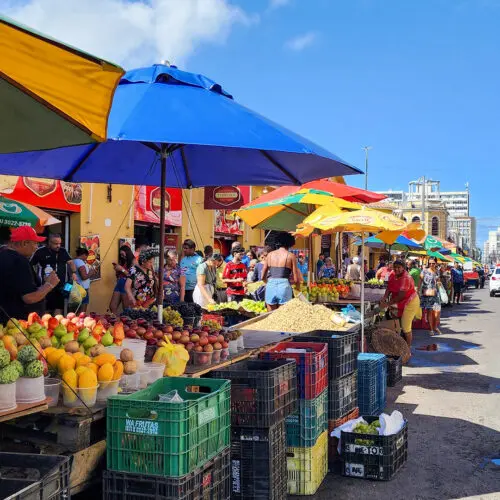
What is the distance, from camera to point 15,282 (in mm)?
5449

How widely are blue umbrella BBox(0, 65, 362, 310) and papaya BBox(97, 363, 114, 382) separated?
1538 millimetres

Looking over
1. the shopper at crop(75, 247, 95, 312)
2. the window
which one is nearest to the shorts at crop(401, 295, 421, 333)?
the shopper at crop(75, 247, 95, 312)

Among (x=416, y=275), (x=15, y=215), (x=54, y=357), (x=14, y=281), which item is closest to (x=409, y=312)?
(x=416, y=275)

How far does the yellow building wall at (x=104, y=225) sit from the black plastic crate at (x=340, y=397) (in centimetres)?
943

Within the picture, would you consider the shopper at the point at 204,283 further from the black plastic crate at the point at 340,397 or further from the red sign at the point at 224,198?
the red sign at the point at 224,198

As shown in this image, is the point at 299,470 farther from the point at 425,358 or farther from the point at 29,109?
the point at 425,358

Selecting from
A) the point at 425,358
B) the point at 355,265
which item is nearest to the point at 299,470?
the point at 425,358

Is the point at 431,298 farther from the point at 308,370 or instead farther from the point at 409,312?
the point at 308,370

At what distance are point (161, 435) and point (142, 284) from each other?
26.2ft

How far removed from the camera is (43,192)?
41.1ft

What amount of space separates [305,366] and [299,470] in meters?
0.85

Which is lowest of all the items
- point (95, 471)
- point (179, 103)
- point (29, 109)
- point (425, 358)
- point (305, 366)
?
point (425, 358)

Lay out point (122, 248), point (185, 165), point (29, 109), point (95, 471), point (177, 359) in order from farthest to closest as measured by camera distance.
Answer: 1. point (122, 248)
2. point (185, 165)
3. point (177, 359)
4. point (95, 471)
5. point (29, 109)

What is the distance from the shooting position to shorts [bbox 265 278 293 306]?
9.95 metres
